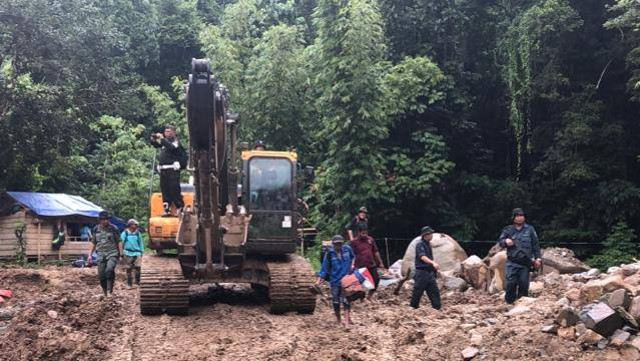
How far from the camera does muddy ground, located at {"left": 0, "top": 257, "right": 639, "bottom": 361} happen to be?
26.5 feet

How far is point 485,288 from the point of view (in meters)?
14.3

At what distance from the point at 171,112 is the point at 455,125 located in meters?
10.8

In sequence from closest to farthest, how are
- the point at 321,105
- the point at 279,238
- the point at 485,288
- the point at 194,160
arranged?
1. the point at 194,160
2. the point at 279,238
3. the point at 485,288
4. the point at 321,105

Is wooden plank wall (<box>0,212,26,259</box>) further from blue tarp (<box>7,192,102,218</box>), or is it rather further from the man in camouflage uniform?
the man in camouflage uniform

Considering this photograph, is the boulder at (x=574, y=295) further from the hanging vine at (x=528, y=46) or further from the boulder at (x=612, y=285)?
the hanging vine at (x=528, y=46)

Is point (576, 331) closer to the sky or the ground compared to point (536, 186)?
closer to the ground

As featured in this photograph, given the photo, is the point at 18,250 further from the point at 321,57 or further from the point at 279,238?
the point at 279,238

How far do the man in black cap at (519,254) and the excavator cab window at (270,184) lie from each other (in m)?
3.61

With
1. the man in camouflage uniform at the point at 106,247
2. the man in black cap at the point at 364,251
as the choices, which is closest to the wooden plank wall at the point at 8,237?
the man in camouflage uniform at the point at 106,247

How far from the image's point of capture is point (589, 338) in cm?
775

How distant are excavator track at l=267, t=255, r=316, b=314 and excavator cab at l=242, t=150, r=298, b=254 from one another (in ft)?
1.85

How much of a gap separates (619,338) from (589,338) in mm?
315

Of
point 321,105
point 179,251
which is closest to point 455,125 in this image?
point 321,105

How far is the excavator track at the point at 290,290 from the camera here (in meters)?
11.0
